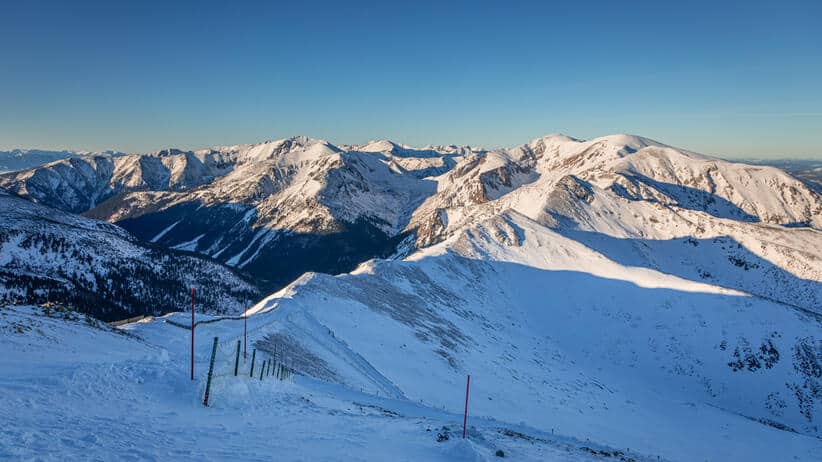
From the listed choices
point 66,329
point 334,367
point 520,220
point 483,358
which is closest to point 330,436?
point 66,329

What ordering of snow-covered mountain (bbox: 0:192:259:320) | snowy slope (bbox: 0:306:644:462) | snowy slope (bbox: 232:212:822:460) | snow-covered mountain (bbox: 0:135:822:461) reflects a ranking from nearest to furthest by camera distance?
snowy slope (bbox: 0:306:644:462) → snow-covered mountain (bbox: 0:135:822:461) → snowy slope (bbox: 232:212:822:460) → snow-covered mountain (bbox: 0:192:259:320)

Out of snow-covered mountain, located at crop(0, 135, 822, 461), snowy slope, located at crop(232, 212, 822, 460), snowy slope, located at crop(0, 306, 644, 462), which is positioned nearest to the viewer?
snowy slope, located at crop(0, 306, 644, 462)

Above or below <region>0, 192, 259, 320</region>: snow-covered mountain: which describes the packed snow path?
above

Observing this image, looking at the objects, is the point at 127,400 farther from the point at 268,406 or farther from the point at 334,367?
the point at 334,367

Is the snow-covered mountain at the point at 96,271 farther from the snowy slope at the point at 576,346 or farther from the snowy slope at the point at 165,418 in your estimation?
the snowy slope at the point at 165,418

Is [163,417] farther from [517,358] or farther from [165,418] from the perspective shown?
[517,358]

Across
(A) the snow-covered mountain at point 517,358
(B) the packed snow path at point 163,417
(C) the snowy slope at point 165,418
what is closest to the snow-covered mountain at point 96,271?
(A) the snow-covered mountain at point 517,358

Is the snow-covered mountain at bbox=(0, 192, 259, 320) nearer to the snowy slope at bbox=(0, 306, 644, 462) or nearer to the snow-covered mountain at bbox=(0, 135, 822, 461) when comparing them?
the snow-covered mountain at bbox=(0, 135, 822, 461)

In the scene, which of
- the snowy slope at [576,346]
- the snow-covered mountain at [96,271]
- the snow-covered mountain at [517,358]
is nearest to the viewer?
the snow-covered mountain at [517,358]

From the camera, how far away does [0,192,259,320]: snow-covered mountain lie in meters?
125

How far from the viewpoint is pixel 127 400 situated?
49.5 feet

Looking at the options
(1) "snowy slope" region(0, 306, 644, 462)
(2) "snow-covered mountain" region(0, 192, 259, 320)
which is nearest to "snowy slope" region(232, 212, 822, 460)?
(1) "snowy slope" region(0, 306, 644, 462)

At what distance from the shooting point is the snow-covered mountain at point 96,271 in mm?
125438

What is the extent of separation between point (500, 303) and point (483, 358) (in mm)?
32380
